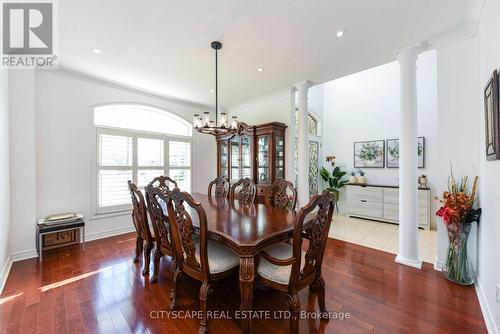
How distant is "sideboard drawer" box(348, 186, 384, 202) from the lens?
187 inches

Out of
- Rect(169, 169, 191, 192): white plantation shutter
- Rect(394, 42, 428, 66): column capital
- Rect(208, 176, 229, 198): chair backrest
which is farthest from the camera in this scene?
Rect(169, 169, 191, 192): white plantation shutter

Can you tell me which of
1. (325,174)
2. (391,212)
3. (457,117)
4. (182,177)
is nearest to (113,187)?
(182,177)

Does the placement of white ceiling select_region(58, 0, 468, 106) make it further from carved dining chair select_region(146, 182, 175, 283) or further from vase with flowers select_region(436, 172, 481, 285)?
vase with flowers select_region(436, 172, 481, 285)

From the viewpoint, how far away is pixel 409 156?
2.63 meters

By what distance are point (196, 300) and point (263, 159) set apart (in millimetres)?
2778

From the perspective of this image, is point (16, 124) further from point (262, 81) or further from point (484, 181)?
point (484, 181)

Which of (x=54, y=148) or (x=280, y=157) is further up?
(x=54, y=148)

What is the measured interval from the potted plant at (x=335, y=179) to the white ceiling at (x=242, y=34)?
8.97 feet

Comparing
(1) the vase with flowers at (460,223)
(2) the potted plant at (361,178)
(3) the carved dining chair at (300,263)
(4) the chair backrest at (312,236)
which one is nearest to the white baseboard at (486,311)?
(1) the vase with flowers at (460,223)

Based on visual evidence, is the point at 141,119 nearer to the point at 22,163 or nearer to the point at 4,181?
the point at 22,163

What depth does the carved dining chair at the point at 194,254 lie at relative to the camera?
156 centimetres

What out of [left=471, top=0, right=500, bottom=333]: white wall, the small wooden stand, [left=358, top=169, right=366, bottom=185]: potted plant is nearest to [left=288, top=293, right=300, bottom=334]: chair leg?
[left=471, top=0, right=500, bottom=333]: white wall

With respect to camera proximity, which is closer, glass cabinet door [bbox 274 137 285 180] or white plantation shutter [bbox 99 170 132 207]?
white plantation shutter [bbox 99 170 132 207]

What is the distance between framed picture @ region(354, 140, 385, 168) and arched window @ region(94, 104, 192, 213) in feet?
13.9
